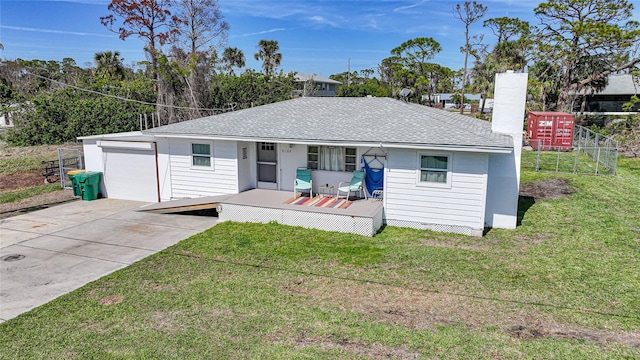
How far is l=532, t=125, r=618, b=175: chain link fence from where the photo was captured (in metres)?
18.5

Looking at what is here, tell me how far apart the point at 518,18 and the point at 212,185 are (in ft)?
159

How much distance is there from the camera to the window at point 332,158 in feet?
39.5

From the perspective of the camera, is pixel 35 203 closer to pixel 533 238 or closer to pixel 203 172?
pixel 203 172

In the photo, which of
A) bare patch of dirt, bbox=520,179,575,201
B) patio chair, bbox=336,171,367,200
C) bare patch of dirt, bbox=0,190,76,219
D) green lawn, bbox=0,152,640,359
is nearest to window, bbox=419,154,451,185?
green lawn, bbox=0,152,640,359

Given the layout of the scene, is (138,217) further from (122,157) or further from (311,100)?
(311,100)

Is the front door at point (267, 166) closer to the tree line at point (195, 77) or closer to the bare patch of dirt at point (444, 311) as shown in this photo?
the bare patch of dirt at point (444, 311)

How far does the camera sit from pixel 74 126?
28781 mm

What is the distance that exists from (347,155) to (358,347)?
7.12 m

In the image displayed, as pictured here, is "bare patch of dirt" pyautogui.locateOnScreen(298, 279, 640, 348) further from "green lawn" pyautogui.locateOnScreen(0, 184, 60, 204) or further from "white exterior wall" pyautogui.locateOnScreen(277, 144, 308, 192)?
"green lawn" pyautogui.locateOnScreen(0, 184, 60, 204)

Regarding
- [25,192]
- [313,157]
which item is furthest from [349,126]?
[25,192]

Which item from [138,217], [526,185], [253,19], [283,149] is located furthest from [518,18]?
[138,217]

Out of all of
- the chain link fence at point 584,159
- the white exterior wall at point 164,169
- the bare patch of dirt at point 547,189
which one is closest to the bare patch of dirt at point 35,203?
the white exterior wall at point 164,169

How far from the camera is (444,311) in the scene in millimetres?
6590

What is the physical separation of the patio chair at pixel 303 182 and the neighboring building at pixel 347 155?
1.04ft
